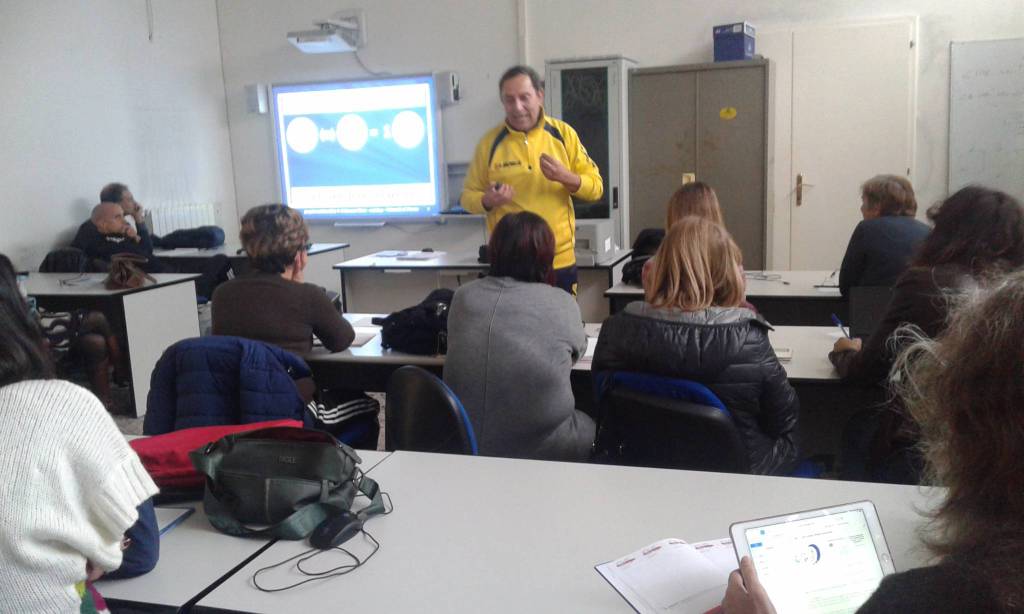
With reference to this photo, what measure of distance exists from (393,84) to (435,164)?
0.81 meters

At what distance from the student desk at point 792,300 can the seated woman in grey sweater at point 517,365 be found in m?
1.51

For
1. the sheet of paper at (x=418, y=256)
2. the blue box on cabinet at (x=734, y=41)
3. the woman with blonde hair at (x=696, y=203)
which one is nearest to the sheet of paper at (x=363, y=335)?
the woman with blonde hair at (x=696, y=203)

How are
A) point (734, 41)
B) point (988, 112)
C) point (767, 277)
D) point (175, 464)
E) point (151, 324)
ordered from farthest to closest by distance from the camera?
1. point (734, 41)
2. point (988, 112)
3. point (151, 324)
4. point (767, 277)
5. point (175, 464)

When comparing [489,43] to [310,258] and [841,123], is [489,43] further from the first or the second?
[841,123]

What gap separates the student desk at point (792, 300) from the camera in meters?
3.81

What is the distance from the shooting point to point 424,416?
6.72 ft

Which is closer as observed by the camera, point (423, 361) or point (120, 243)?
point (423, 361)

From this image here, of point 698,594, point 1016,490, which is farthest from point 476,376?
point 1016,490

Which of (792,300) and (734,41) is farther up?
(734,41)

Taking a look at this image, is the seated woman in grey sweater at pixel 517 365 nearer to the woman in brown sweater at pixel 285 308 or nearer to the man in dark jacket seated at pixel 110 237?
the woman in brown sweater at pixel 285 308

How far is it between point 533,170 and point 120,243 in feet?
11.6

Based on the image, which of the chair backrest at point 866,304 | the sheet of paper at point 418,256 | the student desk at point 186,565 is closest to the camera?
the student desk at point 186,565

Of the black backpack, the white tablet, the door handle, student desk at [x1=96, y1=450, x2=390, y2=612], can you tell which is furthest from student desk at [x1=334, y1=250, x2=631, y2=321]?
the white tablet

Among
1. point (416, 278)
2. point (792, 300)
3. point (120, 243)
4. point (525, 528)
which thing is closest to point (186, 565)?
point (525, 528)
